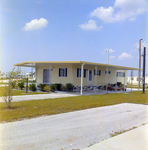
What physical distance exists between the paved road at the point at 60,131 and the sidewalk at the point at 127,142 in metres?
0.28

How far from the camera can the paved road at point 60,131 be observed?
13.3ft

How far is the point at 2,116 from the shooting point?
250 inches

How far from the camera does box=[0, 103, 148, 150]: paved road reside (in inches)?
159

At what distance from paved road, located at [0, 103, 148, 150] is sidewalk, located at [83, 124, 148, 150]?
28cm

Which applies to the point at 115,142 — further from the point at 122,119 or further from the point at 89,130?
the point at 122,119

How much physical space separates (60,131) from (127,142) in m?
1.84

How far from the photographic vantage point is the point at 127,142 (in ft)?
14.2

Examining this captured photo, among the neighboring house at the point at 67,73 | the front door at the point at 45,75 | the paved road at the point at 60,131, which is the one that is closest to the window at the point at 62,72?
the neighboring house at the point at 67,73

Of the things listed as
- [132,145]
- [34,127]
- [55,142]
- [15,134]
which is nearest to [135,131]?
[132,145]

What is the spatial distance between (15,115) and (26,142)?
2.61 meters

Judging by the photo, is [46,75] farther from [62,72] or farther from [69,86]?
[69,86]

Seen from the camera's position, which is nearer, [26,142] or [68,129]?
[26,142]

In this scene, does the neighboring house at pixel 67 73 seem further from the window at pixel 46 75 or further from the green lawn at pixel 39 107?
the green lawn at pixel 39 107

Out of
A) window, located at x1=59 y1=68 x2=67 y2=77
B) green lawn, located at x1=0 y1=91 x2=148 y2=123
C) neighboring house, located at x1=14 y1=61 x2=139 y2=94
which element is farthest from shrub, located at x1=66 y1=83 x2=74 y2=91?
green lawn, located at x1=0 y1=91 x2=148 y2=123
